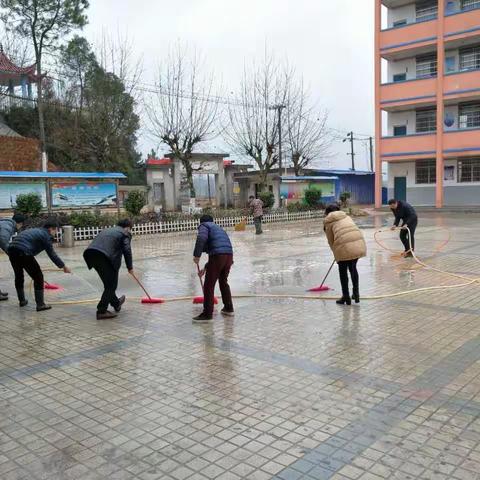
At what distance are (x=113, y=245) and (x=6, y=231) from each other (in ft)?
9.21

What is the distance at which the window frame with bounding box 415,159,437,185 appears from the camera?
103 feet

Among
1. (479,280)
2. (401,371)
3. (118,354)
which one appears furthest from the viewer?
(479,280)

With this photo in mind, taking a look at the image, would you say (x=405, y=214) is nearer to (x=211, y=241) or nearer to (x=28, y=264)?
(x=211, y=241)

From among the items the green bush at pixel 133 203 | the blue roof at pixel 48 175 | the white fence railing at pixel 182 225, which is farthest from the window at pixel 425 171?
the blue roof at pixel 48 175

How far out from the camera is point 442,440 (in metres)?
3.34

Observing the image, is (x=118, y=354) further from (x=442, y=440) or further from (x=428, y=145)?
(x=428, y=145)

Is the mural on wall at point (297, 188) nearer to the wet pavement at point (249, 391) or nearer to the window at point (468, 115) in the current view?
the window at point (468, 115)

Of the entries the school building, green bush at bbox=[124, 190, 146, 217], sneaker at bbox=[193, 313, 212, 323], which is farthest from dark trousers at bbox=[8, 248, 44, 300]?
the school building

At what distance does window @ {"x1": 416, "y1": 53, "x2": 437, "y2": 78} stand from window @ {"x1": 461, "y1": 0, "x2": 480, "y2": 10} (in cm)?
286

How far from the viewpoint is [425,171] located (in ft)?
105

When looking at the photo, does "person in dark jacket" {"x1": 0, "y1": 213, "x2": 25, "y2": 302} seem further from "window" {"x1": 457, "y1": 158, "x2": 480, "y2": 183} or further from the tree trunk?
"window" {"x1": 457, "y1": 158, "x2": 480, "y2": 183}

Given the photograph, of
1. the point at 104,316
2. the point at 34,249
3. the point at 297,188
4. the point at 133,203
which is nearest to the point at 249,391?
the point at 104,316

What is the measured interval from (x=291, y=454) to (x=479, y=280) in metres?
6.62

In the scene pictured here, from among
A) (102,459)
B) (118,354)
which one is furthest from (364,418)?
(118,354)
